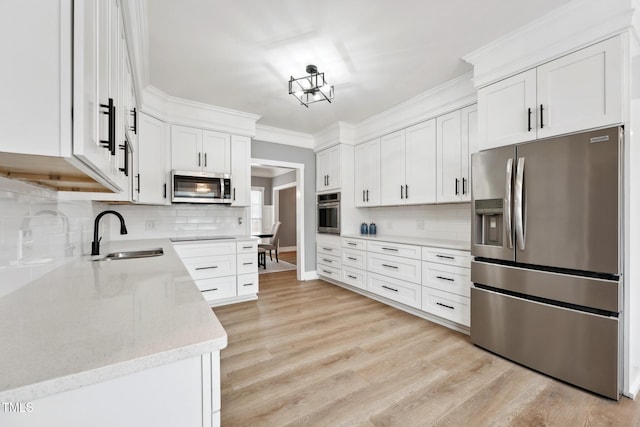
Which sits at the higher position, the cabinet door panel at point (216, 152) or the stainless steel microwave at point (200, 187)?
the cabinet door panel at point (216, 152)

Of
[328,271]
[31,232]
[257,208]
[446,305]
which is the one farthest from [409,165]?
[257,208]

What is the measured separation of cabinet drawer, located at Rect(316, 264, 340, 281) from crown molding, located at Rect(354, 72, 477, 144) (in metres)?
2.17

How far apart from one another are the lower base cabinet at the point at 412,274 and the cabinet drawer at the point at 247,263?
4.55ft

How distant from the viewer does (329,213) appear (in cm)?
467

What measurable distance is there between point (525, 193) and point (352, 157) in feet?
9.18

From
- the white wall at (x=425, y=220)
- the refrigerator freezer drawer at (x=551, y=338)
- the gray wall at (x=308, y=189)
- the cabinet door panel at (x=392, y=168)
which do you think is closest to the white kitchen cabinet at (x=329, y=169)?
the gray wall at (x=308, y=189)

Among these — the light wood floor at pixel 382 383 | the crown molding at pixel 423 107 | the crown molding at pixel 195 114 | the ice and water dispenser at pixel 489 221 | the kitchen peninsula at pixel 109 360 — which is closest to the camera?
the kitchen peninsula at pixel 109 360

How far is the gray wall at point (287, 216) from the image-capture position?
911cm

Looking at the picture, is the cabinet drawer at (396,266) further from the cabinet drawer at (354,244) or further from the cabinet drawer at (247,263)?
the cabinet drawer at (247,263)

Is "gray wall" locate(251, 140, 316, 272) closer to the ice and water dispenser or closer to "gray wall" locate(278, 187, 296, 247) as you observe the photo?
the ice and water dispenser

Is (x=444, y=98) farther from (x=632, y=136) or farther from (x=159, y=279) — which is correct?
(x=159, y=279)

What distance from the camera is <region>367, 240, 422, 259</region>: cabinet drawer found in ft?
10.2

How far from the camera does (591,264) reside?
176cm

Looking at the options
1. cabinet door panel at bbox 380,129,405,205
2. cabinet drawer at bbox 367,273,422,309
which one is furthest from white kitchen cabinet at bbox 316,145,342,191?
cabinet drawer at bbox 367,273,422,309
